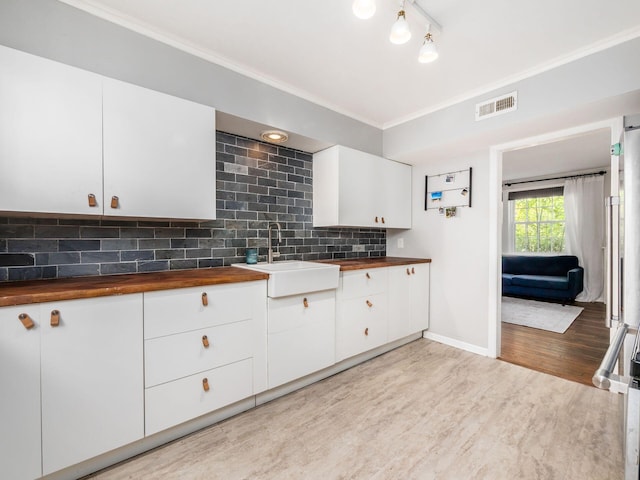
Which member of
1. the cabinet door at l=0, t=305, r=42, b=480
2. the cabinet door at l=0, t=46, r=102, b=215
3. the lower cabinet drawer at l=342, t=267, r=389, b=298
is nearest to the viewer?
the cabinet door at l=0, t=305, r=42, b=480

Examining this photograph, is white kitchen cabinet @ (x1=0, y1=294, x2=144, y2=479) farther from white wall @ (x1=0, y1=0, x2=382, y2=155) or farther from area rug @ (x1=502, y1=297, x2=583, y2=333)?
area rug @ (x1=502, y1=297, x2=583, y2=333)

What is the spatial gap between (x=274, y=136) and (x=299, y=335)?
164 cm

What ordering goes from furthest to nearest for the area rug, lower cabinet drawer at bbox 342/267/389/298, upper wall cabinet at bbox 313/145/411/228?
the area rug, upper wall cabinet at bbox 313/145/411/228, lower cabinet drawer at bbox 342/267/389/298

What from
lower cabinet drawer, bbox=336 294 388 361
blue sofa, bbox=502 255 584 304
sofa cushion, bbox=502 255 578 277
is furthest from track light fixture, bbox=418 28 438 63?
sofa cushion, bbox=502 255 578 277

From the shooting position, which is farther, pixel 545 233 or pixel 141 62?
pixel 545 233

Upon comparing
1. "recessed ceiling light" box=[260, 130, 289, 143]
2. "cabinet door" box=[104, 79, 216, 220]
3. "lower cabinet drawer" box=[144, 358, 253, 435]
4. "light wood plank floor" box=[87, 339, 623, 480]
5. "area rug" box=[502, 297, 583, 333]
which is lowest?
"light wood plank floor" box=[87, 339, 623, 480]

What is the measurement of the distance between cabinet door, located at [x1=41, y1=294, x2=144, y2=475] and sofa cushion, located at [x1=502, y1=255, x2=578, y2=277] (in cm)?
652

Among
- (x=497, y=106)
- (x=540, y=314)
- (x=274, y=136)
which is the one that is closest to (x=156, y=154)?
(x=274, y=136)

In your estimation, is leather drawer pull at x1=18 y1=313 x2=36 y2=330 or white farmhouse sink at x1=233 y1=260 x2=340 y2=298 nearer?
leather drawer pull at x1=18 y1=313 x2=36 y2=330

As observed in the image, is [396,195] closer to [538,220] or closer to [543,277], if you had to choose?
[543,277]

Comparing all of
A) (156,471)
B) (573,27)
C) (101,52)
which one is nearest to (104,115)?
(101,52)

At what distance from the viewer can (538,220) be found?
20.7 feet

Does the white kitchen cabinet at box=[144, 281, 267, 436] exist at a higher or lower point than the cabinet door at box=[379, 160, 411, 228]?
lower

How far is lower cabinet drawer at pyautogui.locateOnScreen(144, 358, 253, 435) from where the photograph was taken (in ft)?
5.25
